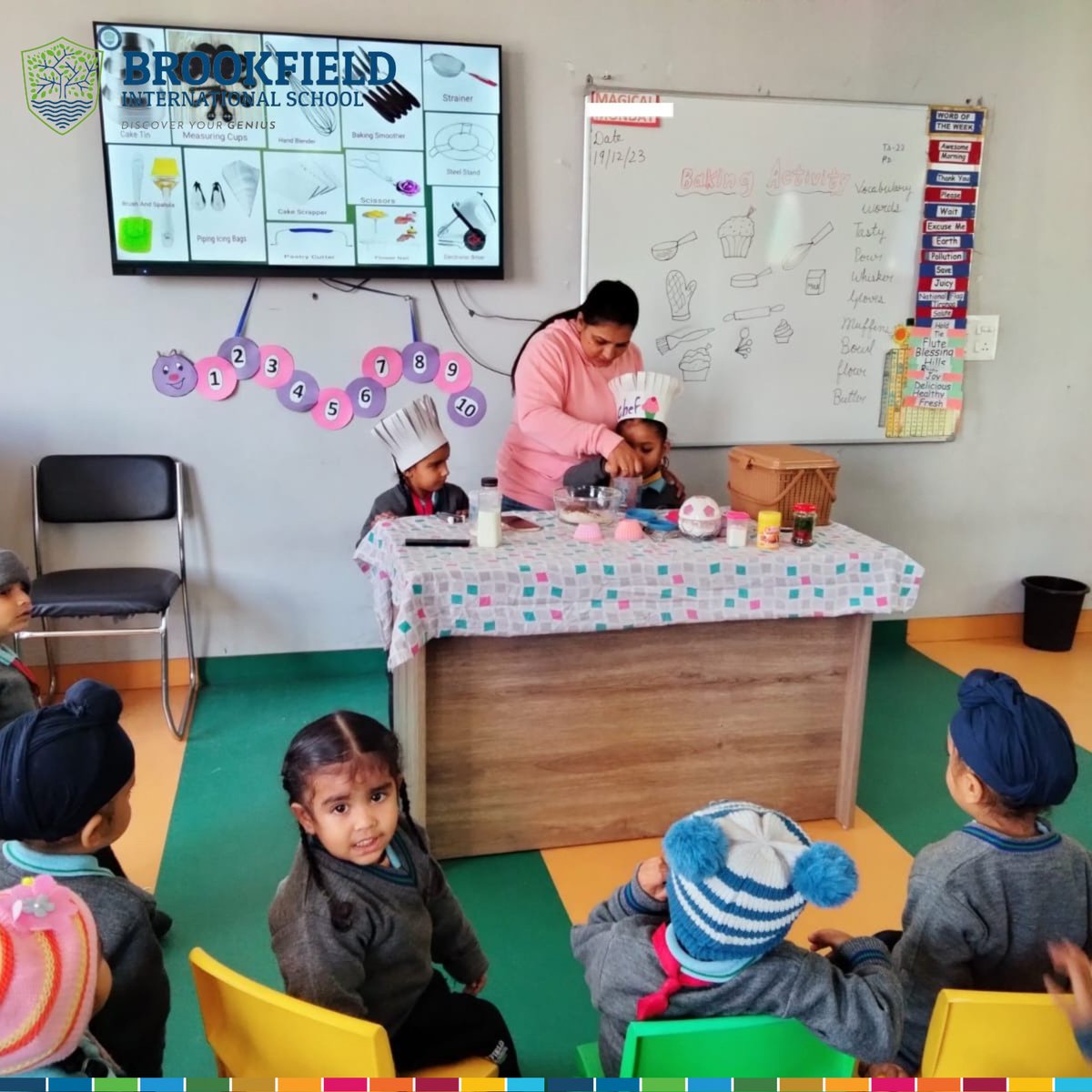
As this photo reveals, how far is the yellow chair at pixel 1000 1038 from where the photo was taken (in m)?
1.00

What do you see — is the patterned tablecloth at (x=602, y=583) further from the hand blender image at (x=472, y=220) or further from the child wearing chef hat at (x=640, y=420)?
the hand blender image at (x=472, y=220)

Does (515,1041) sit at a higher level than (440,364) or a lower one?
lower

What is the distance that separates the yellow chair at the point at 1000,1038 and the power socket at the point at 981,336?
3246 millimetres

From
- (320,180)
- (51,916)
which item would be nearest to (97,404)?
(320,180)

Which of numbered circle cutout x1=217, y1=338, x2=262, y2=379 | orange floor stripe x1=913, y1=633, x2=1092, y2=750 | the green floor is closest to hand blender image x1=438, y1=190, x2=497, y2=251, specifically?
numbered circle cutout x1=217, y1=338, x2=262, y2=379

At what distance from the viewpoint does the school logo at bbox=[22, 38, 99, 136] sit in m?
2.97

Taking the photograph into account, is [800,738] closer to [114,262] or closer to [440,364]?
[440,364]

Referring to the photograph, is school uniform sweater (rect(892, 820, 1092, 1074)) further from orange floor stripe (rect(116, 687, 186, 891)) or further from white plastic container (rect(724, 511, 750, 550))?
orange floor stripe (rect(116, 687, 186, 891))

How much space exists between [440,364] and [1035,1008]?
2.78m

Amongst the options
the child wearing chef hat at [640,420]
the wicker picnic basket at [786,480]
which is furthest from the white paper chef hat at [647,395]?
the wicker picnic basket at [786,480]

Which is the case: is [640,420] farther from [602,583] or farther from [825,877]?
[825,877]

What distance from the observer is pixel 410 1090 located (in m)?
0.96

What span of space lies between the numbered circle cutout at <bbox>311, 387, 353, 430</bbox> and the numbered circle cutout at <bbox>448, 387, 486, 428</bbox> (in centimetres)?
Result: 35

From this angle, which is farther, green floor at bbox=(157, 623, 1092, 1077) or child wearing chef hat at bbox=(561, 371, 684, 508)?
child wearing chef hat at bbox=(561, 371, 684, 508)
